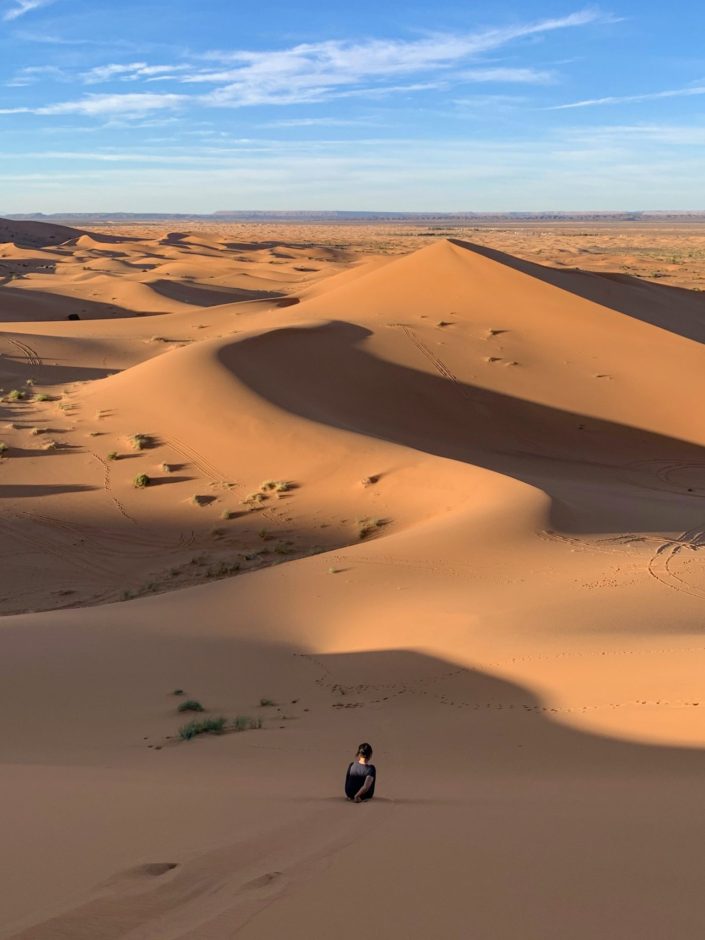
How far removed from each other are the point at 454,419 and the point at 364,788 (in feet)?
56.7

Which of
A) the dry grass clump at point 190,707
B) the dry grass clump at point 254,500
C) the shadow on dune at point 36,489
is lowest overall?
the dry grass clump at point 254,500

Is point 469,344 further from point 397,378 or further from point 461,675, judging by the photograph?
point 461,675

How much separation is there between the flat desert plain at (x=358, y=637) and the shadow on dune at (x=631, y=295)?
18.2 ft

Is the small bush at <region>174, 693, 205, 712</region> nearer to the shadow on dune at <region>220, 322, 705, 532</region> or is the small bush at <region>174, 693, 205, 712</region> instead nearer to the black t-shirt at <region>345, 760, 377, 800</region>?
the black t-shirt at <region>345, 760, 377, 800</region>

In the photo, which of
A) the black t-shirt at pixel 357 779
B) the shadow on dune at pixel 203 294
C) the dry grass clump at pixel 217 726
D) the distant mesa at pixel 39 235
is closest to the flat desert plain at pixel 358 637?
the dry grass clump at pixel 217 726

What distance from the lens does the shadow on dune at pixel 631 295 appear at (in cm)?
3272

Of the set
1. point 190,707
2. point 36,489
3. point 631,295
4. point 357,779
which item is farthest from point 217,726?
point 631,295

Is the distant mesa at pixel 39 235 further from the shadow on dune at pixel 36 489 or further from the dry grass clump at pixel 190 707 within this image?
the dry grass clump at pixel 190 707

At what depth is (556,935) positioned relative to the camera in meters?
3.41

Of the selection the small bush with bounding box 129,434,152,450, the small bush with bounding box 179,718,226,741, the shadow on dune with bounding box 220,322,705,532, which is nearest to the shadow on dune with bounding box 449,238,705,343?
the shadow on dune with bounding box 220,322,705,532

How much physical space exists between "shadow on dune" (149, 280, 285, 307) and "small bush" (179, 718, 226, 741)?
4458cm

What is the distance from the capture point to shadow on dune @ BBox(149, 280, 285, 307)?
169 ft

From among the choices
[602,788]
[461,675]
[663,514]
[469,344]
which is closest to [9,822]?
[602,788]

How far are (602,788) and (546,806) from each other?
0.47 meters
